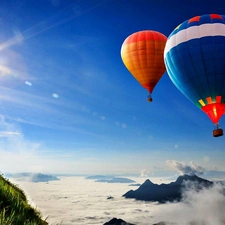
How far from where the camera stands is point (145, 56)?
4928 cm

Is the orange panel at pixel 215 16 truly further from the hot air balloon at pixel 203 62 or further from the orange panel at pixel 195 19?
the orange panel at pixel 195 19

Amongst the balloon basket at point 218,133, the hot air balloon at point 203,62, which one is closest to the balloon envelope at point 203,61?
the hot air balloon at point 203,62

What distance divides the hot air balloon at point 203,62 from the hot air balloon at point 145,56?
12648 mm

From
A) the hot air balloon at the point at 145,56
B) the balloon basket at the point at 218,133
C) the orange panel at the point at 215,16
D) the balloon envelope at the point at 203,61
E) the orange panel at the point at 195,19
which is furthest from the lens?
the hot air balloon at the point at 145,56

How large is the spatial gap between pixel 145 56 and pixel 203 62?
641 inches

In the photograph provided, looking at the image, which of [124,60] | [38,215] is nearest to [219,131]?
[124,60]

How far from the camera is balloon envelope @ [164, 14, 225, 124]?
34.2 meters

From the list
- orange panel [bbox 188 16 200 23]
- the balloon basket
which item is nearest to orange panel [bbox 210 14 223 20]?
orange panel [bbox 188 16 200 23]

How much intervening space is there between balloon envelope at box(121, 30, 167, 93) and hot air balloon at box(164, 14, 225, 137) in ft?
41.5

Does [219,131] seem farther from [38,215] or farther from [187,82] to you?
[38,215]

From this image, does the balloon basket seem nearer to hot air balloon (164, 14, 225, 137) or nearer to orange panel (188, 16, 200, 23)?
hot air balloon (164, 14, 225, 137)

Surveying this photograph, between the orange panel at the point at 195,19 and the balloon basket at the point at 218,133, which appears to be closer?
the balloon basket at the point at 218,133

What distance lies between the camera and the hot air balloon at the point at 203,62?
1347 inches

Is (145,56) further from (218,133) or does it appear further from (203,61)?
(218,133)
